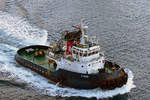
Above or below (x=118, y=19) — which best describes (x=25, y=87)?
below

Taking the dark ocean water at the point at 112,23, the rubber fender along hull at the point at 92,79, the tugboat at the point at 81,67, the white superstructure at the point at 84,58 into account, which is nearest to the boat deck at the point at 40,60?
the tugboat at the point at 81,67

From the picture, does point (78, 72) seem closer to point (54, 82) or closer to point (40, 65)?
point (54, 82)

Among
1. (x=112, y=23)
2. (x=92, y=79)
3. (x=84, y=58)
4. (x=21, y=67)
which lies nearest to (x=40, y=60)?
(x=21, y=67)

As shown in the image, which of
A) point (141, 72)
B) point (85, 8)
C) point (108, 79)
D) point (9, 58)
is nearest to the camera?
point (108, 79)

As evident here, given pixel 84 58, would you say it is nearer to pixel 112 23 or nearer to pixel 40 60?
pixel 40 60

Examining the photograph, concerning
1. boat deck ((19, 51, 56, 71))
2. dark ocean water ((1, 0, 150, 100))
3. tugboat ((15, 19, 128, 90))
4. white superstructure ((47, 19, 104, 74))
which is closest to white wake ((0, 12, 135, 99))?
tugboat ((15, 19, 128, 90))

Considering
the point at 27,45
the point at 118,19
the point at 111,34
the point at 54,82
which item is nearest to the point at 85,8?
the point at 118,19

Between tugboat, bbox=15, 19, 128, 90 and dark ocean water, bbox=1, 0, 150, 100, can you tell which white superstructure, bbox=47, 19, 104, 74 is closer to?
tugboat, bbox=15, 19, 128, 90

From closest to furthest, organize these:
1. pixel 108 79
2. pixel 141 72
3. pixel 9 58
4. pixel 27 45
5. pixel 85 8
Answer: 1. pixel 108 79
2. pixel 141 72
3. pixel 9 58
4. pixel 27 45
5. pixel 85 8
